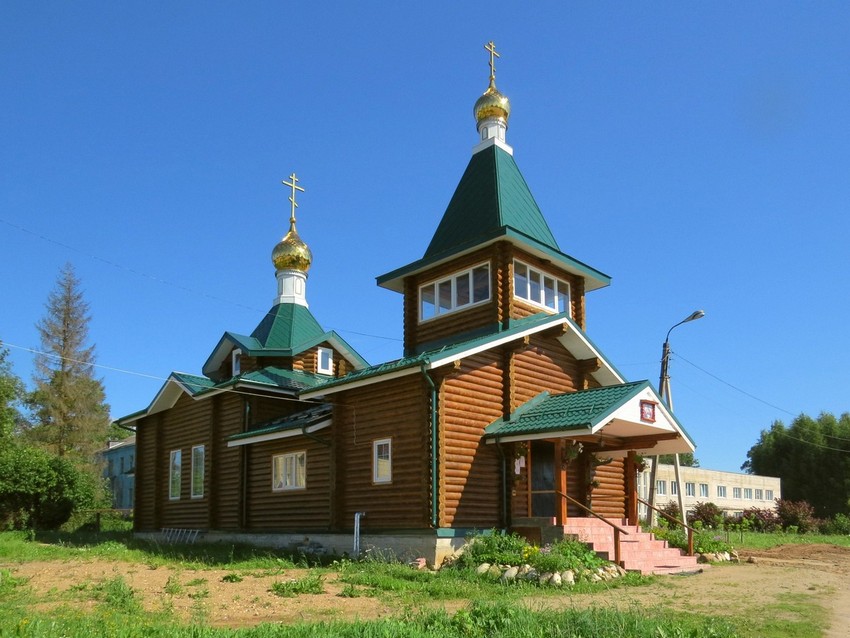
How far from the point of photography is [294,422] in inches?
806

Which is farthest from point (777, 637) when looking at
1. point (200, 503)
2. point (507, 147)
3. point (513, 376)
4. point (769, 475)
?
point (769, 475)

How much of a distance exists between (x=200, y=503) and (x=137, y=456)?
4890 millimetres

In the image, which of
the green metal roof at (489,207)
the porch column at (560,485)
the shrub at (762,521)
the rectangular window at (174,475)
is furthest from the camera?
the shrub at (762,521)

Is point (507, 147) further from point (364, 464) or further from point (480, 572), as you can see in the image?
point (480, 572)

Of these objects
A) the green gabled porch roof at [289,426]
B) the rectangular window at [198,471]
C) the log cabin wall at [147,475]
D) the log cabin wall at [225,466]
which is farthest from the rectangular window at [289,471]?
the log cabin wall at [147,475]

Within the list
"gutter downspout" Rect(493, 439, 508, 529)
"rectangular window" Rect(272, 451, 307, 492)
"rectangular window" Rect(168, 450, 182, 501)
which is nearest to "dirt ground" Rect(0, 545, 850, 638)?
"gutter downspout" Rect(493, 439, 508, 529)

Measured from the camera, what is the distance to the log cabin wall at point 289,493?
19.9 m

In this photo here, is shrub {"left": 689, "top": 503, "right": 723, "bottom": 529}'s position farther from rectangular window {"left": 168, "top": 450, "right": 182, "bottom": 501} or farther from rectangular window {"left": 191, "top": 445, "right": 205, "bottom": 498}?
rectangular window {"left": 168, "top": 450, "right": 182, "bottom": 501}

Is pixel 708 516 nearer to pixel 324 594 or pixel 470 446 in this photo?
pixel 470 446

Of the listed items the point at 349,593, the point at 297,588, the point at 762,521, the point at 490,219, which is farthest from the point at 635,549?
the point at 762,521

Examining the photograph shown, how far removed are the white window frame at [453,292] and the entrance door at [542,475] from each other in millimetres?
3765

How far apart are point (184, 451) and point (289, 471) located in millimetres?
6202

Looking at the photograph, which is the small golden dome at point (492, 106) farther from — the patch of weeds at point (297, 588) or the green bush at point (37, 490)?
the green bush at point (37, 490)

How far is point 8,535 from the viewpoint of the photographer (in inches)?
1024
